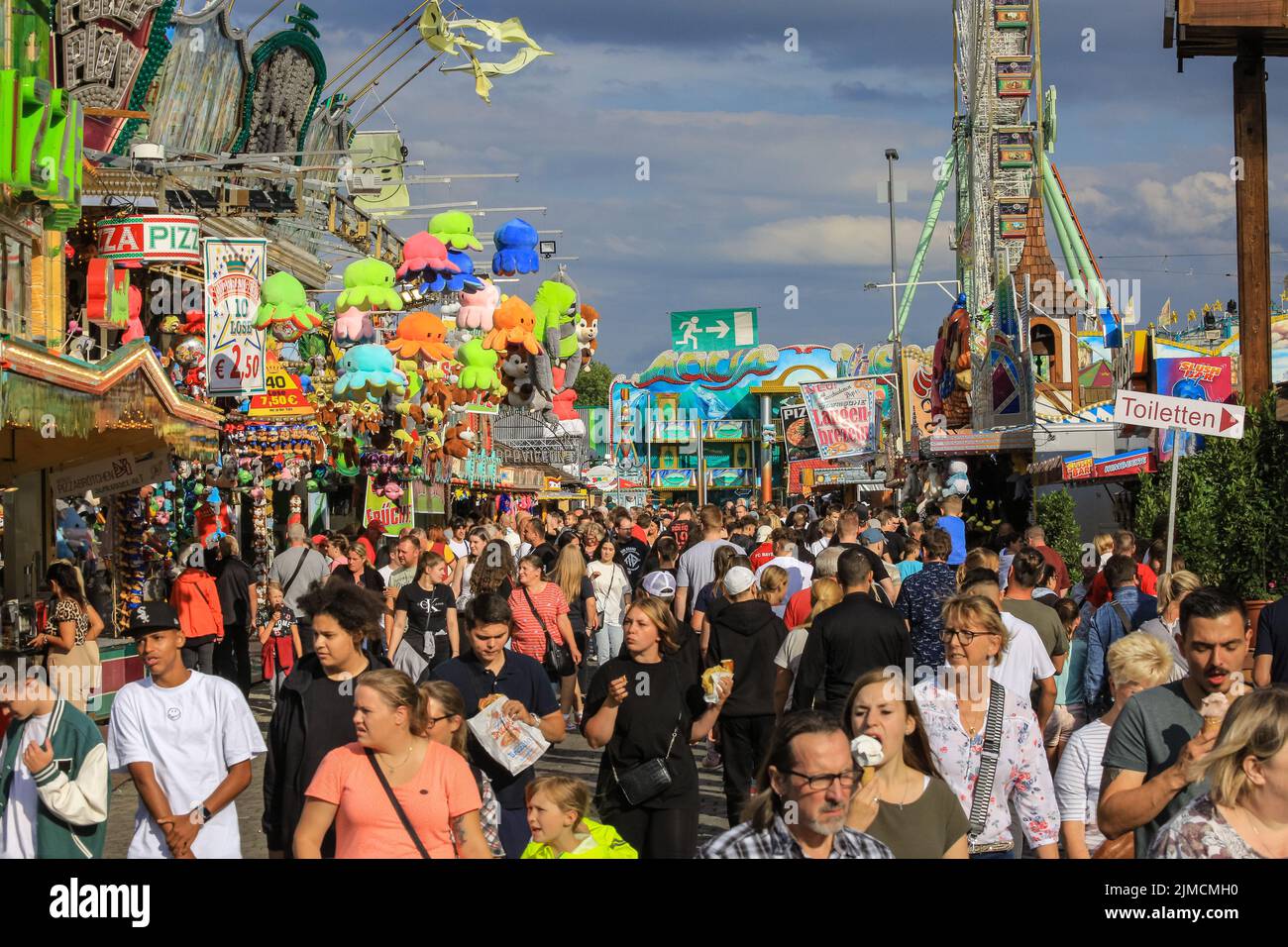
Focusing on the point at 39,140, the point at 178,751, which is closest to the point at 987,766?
the point at 178,751

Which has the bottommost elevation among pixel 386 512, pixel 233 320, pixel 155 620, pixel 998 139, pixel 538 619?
Result: pixel 538 619

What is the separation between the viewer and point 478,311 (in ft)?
61.7

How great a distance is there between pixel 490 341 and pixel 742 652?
35.5 feet

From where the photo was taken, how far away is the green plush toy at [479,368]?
19234 millimetres

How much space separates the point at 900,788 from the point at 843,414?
1647 inches

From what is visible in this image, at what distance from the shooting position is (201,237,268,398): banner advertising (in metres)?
18.2

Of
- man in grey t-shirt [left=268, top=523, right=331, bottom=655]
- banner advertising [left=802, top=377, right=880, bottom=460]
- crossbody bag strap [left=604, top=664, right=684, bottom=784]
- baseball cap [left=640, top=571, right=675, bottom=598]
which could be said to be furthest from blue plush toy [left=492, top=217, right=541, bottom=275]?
banner advertising [left=802, top=377, right=880, bottom=460]

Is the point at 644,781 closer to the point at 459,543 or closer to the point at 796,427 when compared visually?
the point at 459,543

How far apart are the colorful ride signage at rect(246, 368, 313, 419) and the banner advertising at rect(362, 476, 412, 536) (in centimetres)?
685

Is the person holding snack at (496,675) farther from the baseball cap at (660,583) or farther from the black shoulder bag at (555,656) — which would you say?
the baseball cap at (660,583)

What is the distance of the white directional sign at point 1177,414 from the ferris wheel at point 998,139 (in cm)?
1636

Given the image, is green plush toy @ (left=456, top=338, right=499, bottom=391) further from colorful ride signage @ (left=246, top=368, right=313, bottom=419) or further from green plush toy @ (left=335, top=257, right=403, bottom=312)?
colorful ride signage @ (left=246, top=368, right=313, bottom=419)
